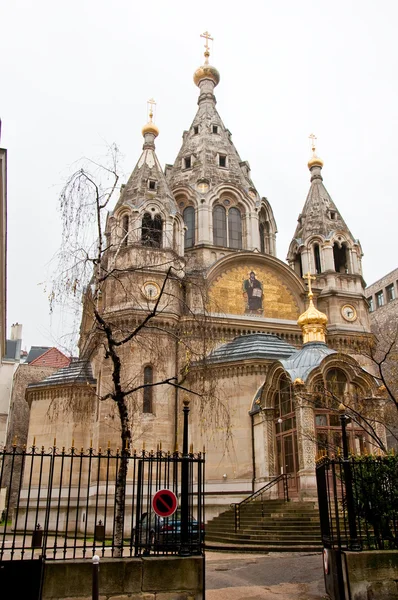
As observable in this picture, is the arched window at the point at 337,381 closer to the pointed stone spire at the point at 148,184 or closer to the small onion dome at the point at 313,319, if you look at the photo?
the small onion dome at the point at 313,319

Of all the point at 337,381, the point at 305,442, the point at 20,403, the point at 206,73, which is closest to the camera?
the point at 305,442

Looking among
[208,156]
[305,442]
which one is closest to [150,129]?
[208,156]

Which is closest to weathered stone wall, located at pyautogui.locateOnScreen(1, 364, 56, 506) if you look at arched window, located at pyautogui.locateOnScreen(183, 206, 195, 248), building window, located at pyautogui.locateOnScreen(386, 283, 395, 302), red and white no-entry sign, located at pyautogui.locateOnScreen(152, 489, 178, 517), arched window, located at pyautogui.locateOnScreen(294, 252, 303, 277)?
arched window, located at pyautogui.locateOnScreen(183, 206, 195, 248)

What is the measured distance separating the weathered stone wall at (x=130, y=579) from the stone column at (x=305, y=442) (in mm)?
11039

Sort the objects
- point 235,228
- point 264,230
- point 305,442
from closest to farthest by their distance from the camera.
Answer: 1. point 305,442
2. point 235,228
3. point 264,230

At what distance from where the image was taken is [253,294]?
29.5 m

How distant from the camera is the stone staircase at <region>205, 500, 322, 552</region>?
15.9 metres

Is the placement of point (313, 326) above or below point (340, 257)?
below

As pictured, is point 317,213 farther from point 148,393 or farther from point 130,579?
point 130,579

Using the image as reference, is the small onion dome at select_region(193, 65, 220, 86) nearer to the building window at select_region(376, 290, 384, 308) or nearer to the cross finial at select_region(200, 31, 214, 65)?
the cross finial at select_region(200, 31, 214, 65)

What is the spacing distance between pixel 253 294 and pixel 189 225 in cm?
650

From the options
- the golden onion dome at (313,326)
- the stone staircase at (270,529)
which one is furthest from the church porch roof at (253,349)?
the stone staircase at (270,529)

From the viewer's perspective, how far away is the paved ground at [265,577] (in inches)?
371

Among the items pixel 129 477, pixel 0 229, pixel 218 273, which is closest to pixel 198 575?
pixel 0 229
